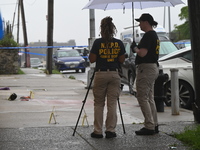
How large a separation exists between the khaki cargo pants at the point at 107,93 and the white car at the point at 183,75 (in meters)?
4.58

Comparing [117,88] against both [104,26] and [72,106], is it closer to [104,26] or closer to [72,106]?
[104,26]

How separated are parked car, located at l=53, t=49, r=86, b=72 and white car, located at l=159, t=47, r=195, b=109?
1808 cm

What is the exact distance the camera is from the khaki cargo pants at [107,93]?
7.68m

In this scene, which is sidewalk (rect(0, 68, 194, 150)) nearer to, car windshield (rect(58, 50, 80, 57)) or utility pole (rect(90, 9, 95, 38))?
utility pole (rect(90, 9, 95, 38))

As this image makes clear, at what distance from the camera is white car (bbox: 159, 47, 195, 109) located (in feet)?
39.3

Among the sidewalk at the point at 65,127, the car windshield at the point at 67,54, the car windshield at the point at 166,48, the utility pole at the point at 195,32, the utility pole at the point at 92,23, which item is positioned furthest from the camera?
the car windshield at the point at 67,54

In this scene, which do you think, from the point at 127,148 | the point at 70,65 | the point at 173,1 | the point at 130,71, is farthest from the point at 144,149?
the point at 70,65

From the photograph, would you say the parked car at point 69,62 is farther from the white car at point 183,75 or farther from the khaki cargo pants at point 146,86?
the khaki cargo pants at point 146,86

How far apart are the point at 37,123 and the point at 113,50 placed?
2.35 meters

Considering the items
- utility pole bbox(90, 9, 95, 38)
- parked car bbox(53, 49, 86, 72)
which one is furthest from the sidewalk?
parked car bbox(53, 49, 86, 72)

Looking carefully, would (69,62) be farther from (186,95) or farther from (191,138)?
(191,138)

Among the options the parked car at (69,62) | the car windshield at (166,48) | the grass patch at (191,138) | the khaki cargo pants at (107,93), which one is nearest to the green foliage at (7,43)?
the parked car at (69,62)

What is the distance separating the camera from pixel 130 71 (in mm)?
15477

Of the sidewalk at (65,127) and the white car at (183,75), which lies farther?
the white car at (183,75)
